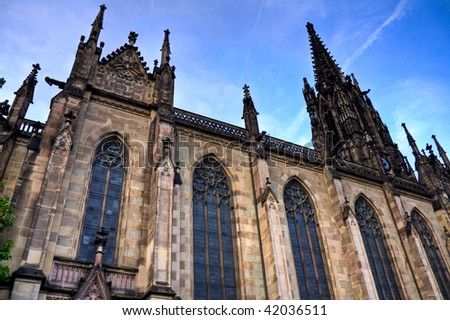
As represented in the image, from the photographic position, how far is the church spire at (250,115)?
1784 centimetres

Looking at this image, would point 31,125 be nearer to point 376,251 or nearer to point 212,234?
point 212,234

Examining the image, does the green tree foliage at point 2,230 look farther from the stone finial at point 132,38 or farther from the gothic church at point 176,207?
the stone finial at point 132,38

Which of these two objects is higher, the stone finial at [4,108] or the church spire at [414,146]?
the church spire at [414,146]

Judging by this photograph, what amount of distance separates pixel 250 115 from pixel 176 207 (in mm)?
7453

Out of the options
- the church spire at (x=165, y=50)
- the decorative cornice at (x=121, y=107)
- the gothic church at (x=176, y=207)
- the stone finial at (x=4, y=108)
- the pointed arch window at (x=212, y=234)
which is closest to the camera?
the gothic church at (x=176, y=207)

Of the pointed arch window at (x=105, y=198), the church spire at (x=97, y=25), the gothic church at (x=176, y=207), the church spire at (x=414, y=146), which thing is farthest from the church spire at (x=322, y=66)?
the pointed arch window at (x=105, y=198)

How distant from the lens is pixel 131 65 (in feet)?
56.2

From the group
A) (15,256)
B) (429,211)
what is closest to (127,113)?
(15,256)

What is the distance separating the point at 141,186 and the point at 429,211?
17.6 meters

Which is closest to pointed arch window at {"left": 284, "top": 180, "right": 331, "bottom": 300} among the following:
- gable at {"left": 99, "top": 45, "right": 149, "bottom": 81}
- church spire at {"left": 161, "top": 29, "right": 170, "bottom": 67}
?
church spire at {"left": 161, "top": 29, "right": 170, "bottom": 67}

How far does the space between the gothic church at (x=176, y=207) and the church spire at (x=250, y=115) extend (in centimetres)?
8

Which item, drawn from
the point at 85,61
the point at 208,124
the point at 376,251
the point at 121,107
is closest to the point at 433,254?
the point at 376,251

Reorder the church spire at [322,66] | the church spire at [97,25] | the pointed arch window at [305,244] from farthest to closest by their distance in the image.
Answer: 1. the church spire at [322,66]
2. the church spire at [97,25]
3. the pointed arch window at [305,244]
